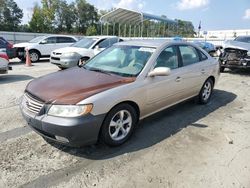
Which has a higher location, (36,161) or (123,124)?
(123,124)

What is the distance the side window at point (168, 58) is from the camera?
4.75 metres

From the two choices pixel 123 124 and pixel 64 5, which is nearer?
pixel 123 124

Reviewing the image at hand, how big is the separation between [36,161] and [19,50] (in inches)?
503

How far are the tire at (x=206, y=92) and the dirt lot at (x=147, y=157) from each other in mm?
862

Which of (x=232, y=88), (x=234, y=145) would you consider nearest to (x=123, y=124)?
(x=234, y=145)

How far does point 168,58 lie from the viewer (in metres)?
5.00

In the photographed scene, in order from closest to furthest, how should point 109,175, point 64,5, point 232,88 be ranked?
1. point 109,175
2. point 232,88
3. point 64,5

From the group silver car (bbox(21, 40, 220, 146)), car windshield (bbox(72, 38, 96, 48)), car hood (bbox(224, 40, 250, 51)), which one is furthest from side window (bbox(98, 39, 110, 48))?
silver car (bbox(21, 40, 220, 146))

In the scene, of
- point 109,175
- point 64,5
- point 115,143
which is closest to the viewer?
point 109,175

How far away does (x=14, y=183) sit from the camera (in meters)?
3.14

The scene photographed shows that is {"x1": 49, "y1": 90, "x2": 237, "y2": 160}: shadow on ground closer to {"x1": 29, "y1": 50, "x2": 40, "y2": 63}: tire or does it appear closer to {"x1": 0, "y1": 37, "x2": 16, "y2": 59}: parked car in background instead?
{"x1": 0, "y1": 37, "x2": 16, "y2": 59}: parked car in background

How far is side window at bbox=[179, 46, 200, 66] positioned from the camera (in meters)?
5.45

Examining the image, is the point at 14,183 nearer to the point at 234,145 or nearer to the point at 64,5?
the point at 234,145

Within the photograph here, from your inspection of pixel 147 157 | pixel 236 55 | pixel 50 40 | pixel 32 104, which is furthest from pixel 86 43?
pixel 147 157
